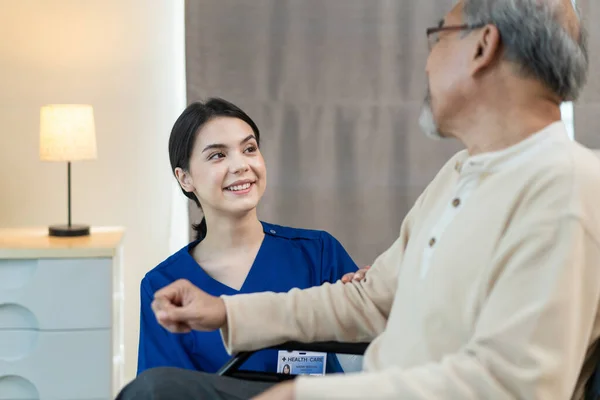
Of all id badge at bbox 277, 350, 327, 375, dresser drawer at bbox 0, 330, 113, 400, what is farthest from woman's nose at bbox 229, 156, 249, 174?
dresser drawer at bbox 0, 330, 113, 400

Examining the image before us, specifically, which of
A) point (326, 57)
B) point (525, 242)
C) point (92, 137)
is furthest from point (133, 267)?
point (525, 242)

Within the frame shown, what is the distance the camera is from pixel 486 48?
1.12m

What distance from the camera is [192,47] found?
9.49 ft

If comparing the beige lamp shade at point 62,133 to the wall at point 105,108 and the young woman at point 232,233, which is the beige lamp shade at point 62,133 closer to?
the wall at point 105,108

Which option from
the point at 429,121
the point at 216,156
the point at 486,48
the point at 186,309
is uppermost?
the point at 486,48

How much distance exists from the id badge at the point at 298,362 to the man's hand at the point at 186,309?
0.51 meters

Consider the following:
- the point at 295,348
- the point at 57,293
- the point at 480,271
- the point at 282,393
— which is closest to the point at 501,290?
the point at 480,271

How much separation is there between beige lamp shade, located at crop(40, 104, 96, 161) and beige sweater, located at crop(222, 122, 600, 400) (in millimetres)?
1588

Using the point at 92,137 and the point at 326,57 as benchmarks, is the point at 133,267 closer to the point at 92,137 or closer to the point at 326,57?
the point at 92,137

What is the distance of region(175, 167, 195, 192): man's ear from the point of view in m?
2.07

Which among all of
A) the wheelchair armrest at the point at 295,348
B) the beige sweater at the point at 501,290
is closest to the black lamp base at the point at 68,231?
the wheelchair armrest at the point at 295,348

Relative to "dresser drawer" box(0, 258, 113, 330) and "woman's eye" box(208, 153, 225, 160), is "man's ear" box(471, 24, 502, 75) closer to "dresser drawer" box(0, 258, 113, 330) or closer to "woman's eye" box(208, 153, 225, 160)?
"woman's eye" box(208, 153, 225, 160)

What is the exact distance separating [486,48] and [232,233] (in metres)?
1.05

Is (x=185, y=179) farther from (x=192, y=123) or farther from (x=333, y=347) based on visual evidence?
(x=333, y=347)
